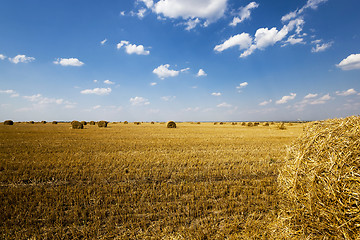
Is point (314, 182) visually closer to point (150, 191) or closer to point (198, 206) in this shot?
point (198, 206)

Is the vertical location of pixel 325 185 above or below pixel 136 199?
above

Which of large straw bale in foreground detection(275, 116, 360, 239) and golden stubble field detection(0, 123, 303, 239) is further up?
large straw bale in foreground detection(275, 116, 360, 239)

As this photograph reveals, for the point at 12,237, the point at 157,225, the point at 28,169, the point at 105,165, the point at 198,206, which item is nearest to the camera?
the point at 12,237

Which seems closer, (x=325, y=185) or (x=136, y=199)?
(x=325, y=185)

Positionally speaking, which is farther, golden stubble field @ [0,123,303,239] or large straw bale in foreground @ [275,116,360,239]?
golden stubble field @ [0,123,303,239]

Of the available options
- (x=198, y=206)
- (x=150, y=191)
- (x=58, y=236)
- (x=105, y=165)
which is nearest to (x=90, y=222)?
(x=58, y=236)

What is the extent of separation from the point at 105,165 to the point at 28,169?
10.2 feet

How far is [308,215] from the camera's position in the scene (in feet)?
10.1

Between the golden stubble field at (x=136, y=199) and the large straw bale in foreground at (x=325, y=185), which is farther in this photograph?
the golden stubble field at (x=136, y=199)

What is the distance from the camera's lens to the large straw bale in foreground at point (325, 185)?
101 inches

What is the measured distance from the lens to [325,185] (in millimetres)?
2795

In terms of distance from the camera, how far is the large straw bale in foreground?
2570 mm

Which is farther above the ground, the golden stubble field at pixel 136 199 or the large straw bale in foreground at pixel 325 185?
the large straw bale in foreground at pixel 325 185

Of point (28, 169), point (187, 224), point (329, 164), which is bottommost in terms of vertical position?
point (187, 224)
